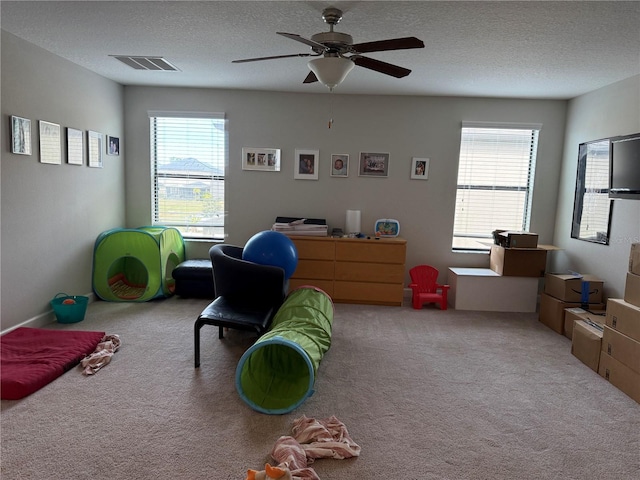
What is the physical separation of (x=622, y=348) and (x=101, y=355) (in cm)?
402

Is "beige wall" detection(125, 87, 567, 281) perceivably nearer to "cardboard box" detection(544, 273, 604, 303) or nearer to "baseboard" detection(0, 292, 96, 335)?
"cardboard box" detection(544, 273, 604, 303)

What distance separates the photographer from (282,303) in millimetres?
3709

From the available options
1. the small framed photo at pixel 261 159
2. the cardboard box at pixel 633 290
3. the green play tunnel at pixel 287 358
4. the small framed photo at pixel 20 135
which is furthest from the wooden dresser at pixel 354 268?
the small framed photo at pixel 20 135

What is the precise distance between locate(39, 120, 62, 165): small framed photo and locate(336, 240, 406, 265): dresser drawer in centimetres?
311

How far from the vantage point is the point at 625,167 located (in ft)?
12.8

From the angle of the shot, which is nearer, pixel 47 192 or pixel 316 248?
pixel 47 192

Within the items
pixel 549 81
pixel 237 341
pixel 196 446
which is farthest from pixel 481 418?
pixel 549 81

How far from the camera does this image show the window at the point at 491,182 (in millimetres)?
Result: 5328

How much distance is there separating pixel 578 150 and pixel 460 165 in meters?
1.33

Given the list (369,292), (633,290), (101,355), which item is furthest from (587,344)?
(101,355)

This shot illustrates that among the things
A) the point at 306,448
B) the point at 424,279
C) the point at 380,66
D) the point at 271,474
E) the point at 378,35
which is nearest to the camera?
the point at 271,474

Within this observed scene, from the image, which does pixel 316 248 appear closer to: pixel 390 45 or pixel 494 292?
pixel 494 292

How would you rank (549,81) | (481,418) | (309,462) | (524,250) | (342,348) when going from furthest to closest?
(524,250) → (549,81) → (342,348) → (481,418) → (309,462)

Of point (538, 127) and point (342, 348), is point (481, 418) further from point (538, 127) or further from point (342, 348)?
point (538, 127)
